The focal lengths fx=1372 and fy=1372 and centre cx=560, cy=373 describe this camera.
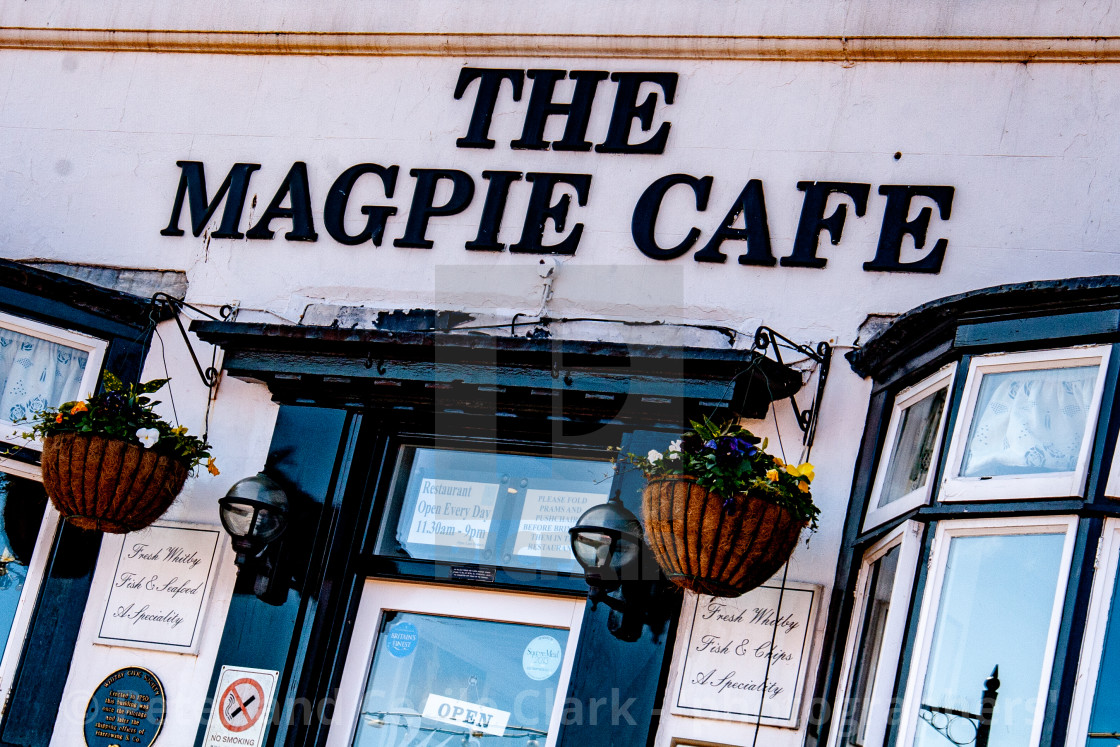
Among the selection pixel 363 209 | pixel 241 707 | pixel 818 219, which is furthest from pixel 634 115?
pixel 241 707

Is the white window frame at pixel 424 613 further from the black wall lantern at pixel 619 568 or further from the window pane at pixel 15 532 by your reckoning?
the window pane at pixel 15 532

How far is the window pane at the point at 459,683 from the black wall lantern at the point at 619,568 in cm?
41

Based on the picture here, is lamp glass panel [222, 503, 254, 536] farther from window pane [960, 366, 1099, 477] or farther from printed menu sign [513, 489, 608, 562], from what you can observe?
window pane [960, 366, 1099, 477]

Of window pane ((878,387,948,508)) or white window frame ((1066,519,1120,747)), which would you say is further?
window pane ((878,387,948,508))

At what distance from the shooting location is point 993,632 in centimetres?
455

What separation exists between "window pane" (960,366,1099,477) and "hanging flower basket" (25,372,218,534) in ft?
10.4

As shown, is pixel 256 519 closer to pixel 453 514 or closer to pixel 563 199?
pixel 453 514

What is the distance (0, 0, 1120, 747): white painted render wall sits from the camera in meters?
5.77

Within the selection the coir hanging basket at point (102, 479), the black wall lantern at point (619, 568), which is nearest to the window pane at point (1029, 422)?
the black wall lantern at point (619, 568)

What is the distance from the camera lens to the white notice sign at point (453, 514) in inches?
237

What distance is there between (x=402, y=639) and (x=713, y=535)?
1.78 m

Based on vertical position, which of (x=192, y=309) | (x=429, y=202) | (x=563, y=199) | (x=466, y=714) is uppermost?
(x=563, y=199)

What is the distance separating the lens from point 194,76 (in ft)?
23.2

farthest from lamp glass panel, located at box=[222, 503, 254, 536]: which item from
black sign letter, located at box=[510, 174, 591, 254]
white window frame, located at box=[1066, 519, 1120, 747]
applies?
white window frame, located at box=[1066, 519, 1120, 747]
